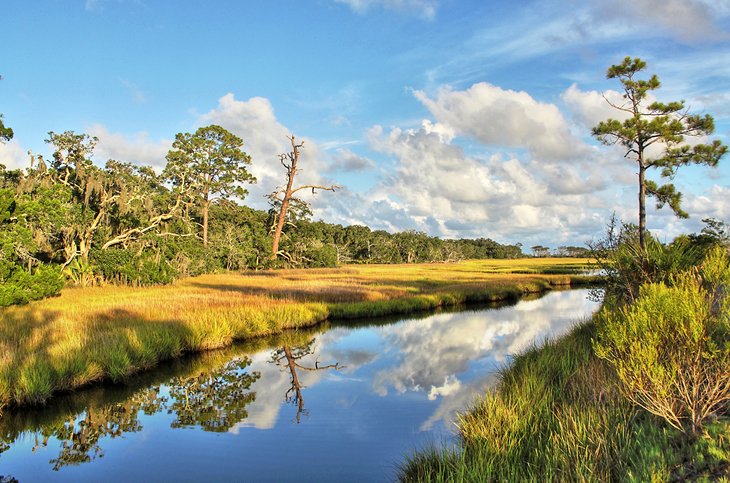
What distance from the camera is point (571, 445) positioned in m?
5.89

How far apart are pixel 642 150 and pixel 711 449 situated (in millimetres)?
19370

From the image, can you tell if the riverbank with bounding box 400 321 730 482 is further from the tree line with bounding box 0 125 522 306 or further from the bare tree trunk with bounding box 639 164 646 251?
the tree line with bounding box 0 125 522 306

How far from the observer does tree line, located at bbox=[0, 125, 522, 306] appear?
19531 mm

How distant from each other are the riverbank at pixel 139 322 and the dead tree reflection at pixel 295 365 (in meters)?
2.33

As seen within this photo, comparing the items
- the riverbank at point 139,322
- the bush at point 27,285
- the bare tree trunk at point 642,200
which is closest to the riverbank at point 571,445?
the riverbank at point 139,322

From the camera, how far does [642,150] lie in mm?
20703

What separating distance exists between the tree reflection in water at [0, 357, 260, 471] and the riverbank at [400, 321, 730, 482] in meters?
5.13

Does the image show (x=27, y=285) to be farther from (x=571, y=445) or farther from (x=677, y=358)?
(x=677, y=358)

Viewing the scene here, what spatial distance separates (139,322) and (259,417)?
26.8 feet

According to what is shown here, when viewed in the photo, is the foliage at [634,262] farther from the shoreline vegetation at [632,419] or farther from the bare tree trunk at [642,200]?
the bare tree trunk at [642,200]

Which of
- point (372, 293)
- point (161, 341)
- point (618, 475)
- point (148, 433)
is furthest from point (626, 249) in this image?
point (372, 293)

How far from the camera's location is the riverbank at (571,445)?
16.8 feet

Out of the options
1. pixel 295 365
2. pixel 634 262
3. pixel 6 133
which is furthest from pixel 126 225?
pixel 634 262

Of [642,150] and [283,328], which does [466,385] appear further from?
[642,150]
